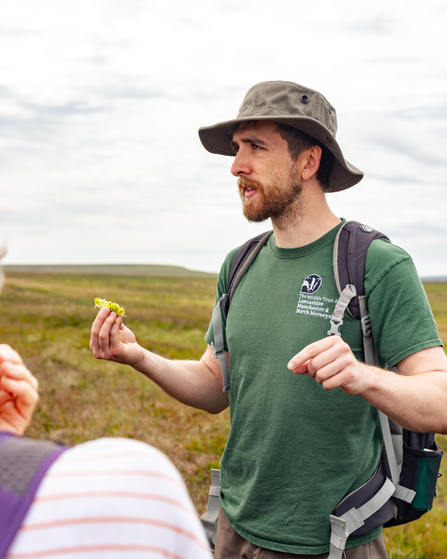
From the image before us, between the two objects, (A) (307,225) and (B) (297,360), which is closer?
(B) (297,360)

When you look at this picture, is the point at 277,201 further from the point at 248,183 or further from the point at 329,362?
the point at 329,362

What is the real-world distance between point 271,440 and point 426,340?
47.0 inches

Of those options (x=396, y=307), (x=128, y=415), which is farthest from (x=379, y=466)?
(x=128, y=415)

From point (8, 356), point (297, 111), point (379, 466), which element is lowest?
point (379, 466)

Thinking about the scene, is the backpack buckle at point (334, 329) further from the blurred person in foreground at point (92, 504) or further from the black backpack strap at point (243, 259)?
the blurred person in foreground at point (92, 504)

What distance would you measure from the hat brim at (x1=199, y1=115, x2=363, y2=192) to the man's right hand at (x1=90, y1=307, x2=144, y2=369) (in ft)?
5.91

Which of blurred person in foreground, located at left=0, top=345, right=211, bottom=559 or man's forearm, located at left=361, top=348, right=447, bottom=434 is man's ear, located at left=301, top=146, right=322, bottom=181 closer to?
man's forearm, located at left=361, top=348, right=447, bottom=434

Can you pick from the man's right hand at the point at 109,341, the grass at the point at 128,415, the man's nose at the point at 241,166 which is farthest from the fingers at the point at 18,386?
the grass at the point at 128,415

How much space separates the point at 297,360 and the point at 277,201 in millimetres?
1548

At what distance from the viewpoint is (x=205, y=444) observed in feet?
35.7

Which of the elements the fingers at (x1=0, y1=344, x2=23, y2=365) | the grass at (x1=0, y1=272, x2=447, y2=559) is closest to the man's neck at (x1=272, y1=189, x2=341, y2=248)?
the fingers at (x1=0, y1=344, x2=23, y2=365)

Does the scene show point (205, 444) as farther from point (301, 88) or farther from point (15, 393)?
point (15, 393)

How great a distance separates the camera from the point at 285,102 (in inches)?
146

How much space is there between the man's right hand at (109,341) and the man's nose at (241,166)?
1472 mm
